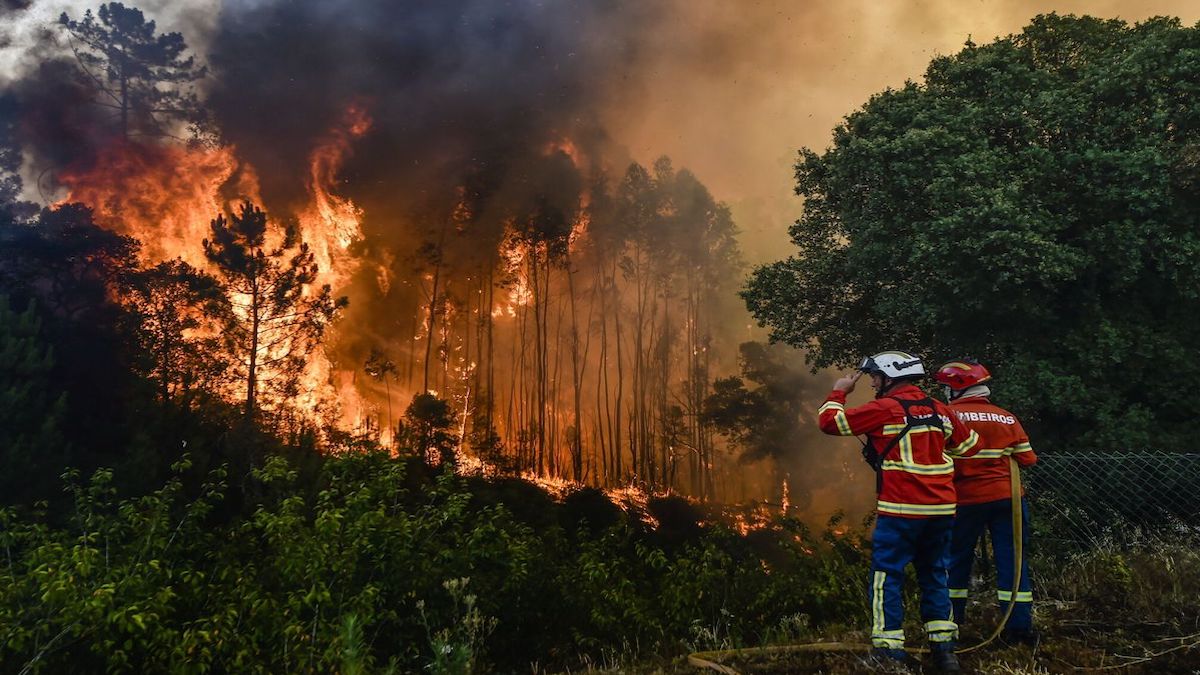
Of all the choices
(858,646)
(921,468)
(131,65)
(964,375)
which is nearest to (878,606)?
(858,646)

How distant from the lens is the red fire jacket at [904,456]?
4.63m

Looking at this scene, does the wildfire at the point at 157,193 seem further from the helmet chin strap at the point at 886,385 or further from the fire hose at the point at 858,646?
the helmet chin strap at the point at 886,385

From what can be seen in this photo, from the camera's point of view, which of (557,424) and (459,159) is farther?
(459,159)

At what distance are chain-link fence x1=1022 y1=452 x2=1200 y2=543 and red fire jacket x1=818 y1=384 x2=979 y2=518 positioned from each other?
5.43m

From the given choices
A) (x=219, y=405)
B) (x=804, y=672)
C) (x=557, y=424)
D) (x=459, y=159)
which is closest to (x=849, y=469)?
(x=557, y=424)

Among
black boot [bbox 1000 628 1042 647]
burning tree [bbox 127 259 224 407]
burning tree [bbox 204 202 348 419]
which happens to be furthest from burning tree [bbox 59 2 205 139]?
black boot [bbox 1000 628 1042 647]

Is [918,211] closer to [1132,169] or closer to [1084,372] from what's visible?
[1132,169]

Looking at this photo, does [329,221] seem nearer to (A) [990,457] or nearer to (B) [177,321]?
(B) [177,321]

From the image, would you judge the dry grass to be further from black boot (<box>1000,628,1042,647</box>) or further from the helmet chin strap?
the helmet chin strap

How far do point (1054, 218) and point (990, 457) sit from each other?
11.6m

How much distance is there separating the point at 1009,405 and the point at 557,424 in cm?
4172

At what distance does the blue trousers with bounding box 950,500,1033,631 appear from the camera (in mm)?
5160

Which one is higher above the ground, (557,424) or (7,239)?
(7,239)

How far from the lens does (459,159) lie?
197ft
